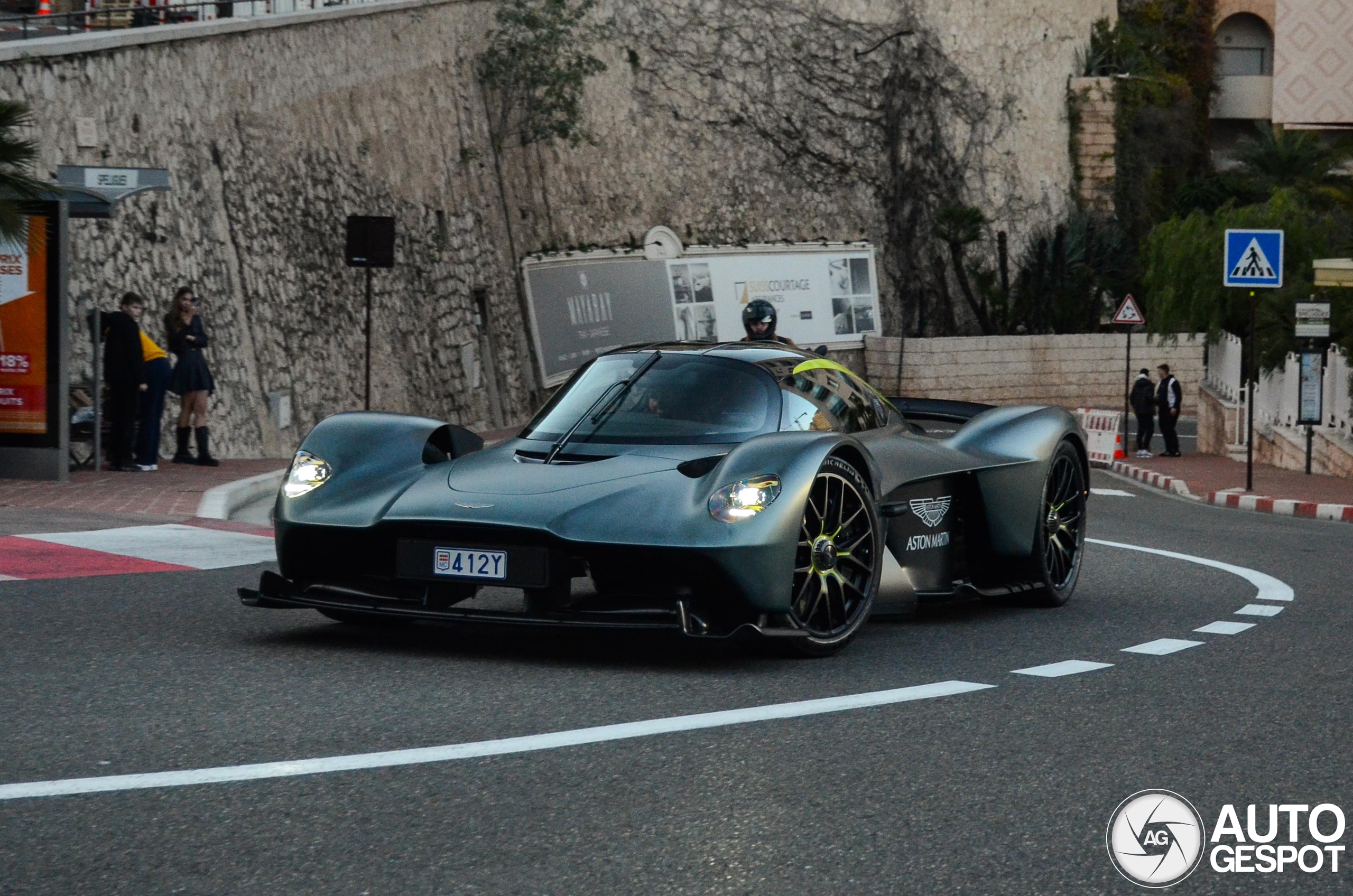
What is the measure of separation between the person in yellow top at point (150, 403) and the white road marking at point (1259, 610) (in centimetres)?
1101

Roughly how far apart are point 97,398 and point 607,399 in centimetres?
1063

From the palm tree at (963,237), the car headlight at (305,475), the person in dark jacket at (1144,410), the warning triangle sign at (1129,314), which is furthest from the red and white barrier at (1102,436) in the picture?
the car headlight at (305,475)

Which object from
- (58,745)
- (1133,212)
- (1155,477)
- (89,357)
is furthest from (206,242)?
(1133,212)

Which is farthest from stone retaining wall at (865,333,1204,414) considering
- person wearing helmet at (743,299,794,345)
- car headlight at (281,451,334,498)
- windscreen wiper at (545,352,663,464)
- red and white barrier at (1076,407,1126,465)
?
car headlight at (281,451,334,498)

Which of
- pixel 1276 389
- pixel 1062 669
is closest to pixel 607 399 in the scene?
pixel 1062 669

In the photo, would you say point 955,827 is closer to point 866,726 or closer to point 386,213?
point 866,726

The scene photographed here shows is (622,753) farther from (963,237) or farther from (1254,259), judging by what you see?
(963,237)

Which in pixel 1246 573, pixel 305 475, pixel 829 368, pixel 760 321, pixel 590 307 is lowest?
pixel 1246 573

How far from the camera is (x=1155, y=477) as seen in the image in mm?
27031

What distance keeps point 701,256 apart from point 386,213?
1276 cm

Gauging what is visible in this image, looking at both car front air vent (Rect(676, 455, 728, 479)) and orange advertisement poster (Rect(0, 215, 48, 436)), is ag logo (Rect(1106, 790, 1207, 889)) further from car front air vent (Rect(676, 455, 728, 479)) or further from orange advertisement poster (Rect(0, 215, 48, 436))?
orange advertisement poster (Rect(0, 215, 48, 436))

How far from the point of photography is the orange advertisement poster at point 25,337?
1475 cm

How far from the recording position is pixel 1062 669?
275 inches

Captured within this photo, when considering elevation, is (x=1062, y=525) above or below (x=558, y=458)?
below
